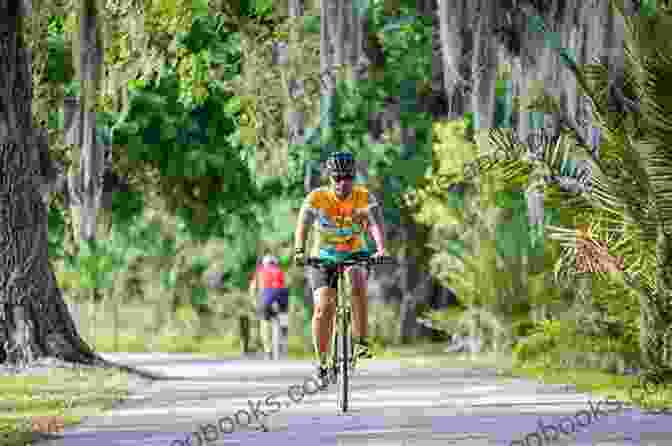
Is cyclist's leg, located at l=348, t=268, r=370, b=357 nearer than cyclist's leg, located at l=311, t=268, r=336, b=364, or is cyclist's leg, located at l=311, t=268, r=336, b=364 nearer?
cyclist's leg, located at l=348, t=268, r=370, b=357

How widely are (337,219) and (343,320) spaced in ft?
2.77

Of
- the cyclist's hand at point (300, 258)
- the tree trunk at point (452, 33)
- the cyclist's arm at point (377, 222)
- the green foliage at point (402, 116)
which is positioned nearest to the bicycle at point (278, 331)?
the green foliage at point (402, 116)

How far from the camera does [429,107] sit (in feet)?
114

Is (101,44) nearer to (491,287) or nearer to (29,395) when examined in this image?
(29,395)

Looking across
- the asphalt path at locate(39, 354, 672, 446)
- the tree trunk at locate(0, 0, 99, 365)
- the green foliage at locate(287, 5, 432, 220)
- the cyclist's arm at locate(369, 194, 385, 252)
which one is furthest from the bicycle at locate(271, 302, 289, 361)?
the cyclist's arm at locate(369, 194, 385, 252)

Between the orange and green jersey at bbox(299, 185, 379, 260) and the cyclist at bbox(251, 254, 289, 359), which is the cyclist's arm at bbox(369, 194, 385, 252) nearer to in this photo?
the orange and green jersey at bbox(299, 185, 379, 260)

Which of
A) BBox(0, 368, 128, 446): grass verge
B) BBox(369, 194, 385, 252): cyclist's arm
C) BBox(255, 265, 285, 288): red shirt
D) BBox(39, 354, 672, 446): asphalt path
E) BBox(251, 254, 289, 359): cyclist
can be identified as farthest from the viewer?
BBox(255, 265, 285, 288): red shirt

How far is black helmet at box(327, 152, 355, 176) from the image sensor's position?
47.0ft

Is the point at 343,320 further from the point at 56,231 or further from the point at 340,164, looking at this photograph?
the point at 56,231

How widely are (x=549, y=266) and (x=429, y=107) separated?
31.4 feet

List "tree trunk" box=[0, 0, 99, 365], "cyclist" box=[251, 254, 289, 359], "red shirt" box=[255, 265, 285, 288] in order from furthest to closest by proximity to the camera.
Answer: "red shirt" box=[255, 265, 285, 288]
"cyclist" box=[251, 254, 289, 359]
"tree trunk" box=[0, 0, 99, 365]

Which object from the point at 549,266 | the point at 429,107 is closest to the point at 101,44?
the point at 549,266

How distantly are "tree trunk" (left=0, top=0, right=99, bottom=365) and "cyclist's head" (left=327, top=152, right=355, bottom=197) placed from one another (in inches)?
252

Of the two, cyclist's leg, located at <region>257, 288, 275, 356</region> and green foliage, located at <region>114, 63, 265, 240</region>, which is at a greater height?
green foliage, located at <region>114, 63, 265, 240</region>
